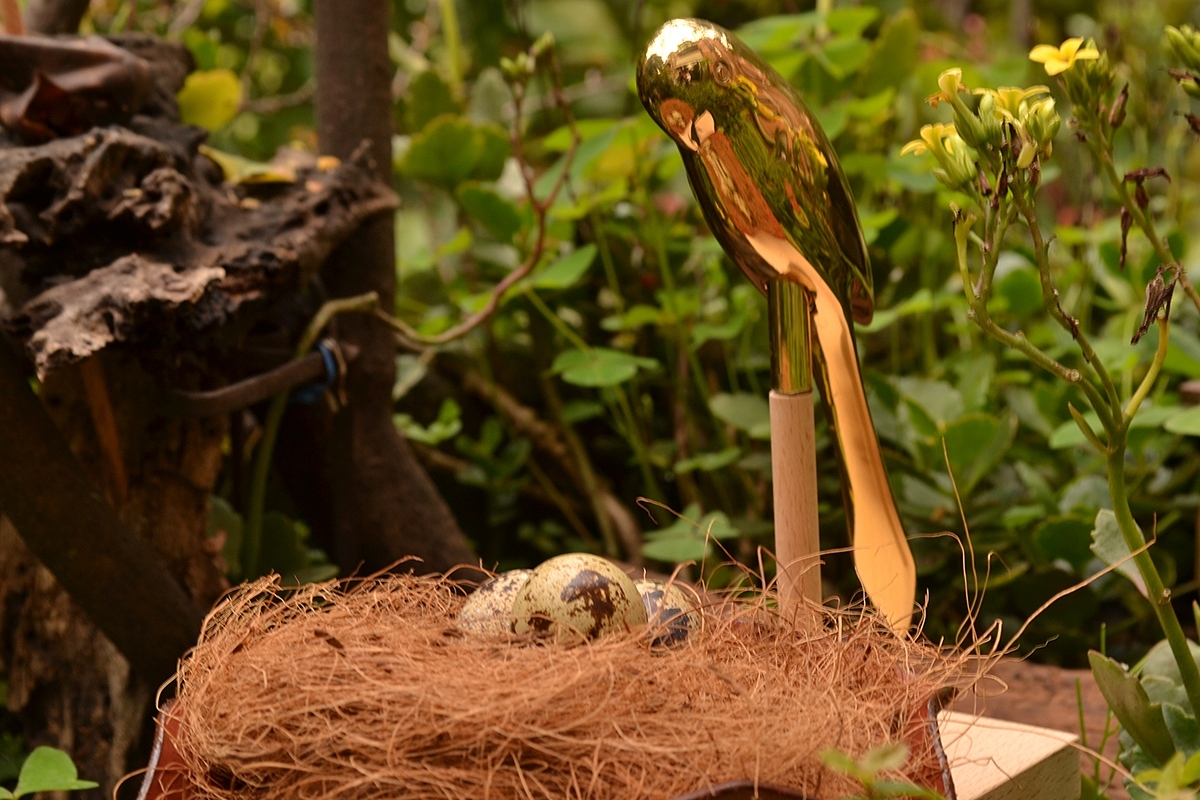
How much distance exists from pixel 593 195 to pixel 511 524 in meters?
0.43

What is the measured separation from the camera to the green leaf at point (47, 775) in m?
0.57

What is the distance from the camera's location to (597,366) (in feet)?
3.62

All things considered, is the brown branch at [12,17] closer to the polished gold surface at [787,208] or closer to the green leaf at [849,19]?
the polished gold surface at [787,208]

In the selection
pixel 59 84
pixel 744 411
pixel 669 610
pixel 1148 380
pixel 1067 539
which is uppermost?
pixel 59 84

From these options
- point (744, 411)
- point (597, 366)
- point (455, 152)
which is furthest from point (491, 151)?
point (744, 411)

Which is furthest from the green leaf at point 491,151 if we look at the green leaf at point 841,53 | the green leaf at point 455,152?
the green leaf at point 841,53

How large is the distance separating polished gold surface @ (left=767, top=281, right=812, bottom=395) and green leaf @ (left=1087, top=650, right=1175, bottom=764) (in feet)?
0.64

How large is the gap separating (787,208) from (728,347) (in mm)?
725

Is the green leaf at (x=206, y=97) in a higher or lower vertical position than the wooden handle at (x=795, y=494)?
higher

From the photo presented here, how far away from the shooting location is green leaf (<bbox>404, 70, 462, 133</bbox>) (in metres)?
1.28

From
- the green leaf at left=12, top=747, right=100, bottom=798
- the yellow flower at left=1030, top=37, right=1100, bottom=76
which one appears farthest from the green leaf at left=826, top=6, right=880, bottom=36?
the green leaf at left=12, top=747, right=100, bottom=798

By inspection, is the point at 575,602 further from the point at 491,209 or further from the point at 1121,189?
the point at 491,209

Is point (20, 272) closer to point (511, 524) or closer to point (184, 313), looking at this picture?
point (184, 313)

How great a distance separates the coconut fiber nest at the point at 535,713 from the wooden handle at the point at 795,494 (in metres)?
0.03
